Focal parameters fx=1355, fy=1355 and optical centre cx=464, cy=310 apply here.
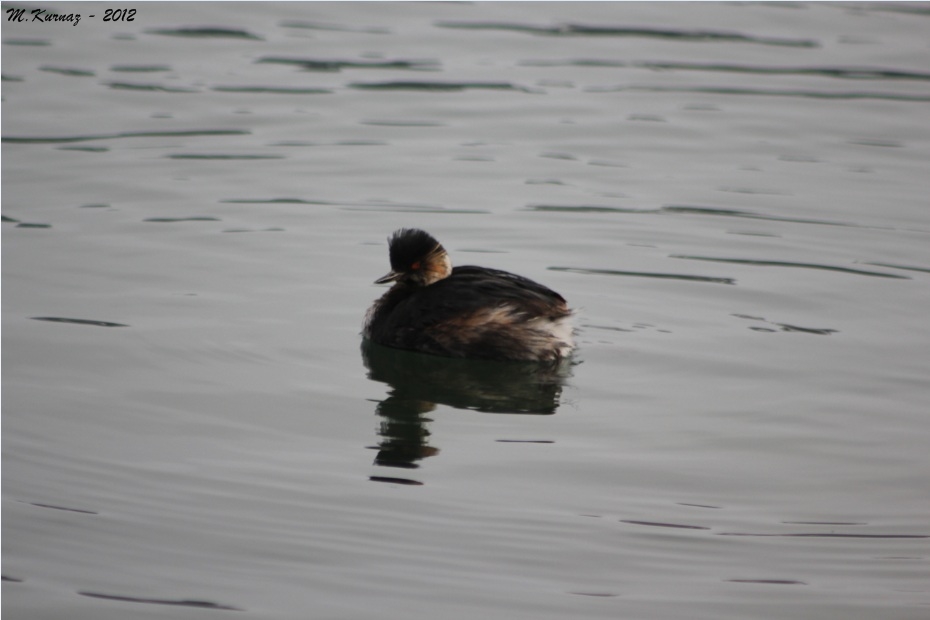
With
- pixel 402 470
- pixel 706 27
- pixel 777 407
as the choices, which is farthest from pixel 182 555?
pixel 706 27

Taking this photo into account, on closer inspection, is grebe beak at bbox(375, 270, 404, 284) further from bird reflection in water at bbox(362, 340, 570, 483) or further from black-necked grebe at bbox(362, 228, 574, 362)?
bird reflection in water at bbox(362, 340, 570, 483)

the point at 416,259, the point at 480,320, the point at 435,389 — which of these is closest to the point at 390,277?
the point at 416,259

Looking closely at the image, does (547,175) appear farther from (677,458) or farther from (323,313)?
(677,458)

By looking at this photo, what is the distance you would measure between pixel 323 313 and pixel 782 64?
8.61 m

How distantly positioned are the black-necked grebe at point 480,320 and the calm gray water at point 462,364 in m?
0.14

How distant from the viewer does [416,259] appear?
7.55 m

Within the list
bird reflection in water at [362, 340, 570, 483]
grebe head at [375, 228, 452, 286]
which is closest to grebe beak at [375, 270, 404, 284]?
grebe head at [375, 228, 452, 286]

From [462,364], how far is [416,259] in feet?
2.28

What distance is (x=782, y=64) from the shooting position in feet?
48.8

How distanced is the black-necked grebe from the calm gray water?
0.14 meters

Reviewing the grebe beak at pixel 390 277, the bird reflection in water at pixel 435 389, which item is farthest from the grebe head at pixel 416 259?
the bird reflection in water at pixel 435 389

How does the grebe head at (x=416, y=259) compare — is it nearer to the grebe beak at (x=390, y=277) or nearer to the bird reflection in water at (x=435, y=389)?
the grebe beak at (x=390, y=277)

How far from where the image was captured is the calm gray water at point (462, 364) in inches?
196

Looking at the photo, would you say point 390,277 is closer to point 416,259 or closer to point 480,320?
point 416,259
